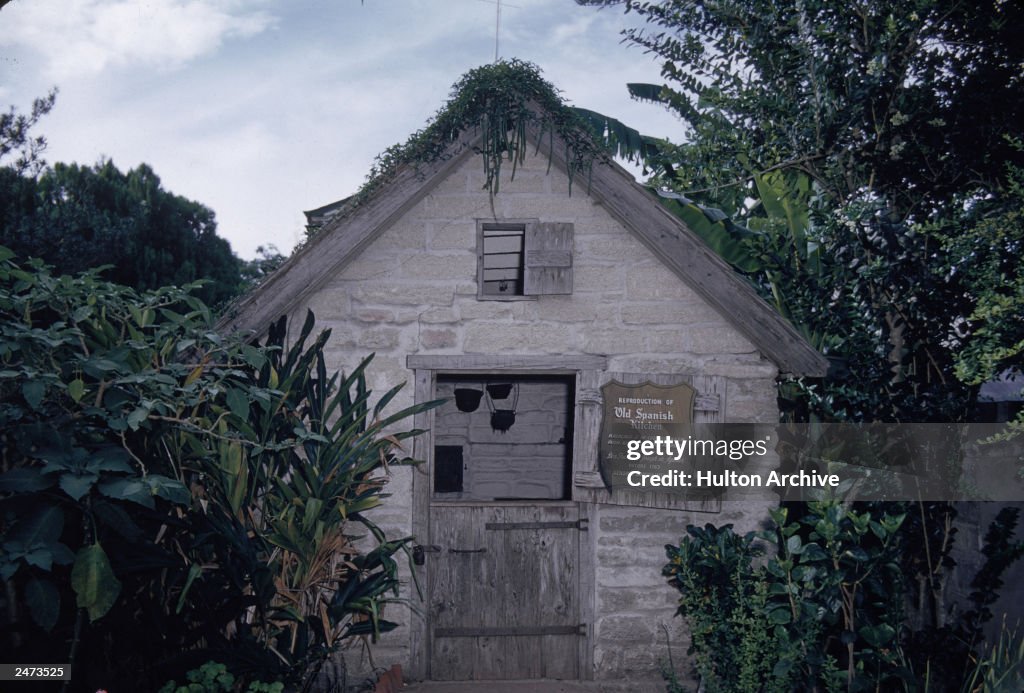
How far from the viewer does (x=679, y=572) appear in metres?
5.47

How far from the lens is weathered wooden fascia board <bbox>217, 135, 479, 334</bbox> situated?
5277mm

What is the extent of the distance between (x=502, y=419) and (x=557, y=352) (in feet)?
8.80

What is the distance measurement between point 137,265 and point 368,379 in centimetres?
1239

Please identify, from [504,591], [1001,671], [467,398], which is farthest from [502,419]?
[1001,671]

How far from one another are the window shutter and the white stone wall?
79 mm

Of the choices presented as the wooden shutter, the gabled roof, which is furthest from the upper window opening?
the wooden shutter

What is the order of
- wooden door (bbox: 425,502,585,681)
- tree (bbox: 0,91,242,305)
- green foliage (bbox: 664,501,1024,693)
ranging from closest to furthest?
green foliage (bbox: 664,501,1024,693)
wooden door (bbox: 425,502,585,681)
tree (bbox: 0,91,242,305)

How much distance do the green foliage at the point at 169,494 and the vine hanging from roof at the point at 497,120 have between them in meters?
1.30

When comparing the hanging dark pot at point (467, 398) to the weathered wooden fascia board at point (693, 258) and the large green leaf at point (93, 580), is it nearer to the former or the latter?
the weathered wooden fascia board at point (693, 258)

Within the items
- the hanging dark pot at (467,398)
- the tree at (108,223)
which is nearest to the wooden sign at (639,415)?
the hanging dark pot at (467,398)

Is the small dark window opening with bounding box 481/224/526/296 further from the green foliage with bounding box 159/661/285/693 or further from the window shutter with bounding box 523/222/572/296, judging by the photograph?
the green foliage with bounding box 159/661/285/693

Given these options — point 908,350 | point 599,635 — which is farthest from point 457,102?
point 599,635

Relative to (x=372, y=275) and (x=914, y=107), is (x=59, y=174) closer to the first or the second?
(x=372, y=275)

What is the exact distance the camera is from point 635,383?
564cm
